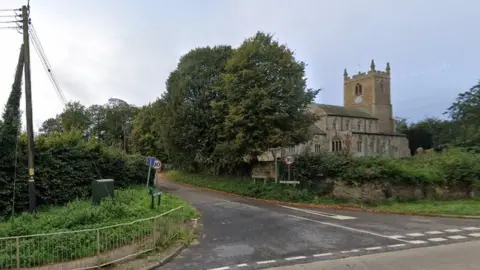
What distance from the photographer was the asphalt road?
998 centimetres

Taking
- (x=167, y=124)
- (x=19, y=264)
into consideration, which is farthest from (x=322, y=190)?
(x=19, y=264)

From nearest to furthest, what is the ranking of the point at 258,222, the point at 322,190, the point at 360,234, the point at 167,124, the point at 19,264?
1. the point at 19,264
2. the point at 360,234
3. the point at 258,222
4. the point at 322,190
5. the point at 167,124

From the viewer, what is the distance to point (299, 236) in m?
12.8

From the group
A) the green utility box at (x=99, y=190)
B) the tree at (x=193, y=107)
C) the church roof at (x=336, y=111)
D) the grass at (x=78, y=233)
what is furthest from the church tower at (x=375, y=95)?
the grass at (x=78, y=233)

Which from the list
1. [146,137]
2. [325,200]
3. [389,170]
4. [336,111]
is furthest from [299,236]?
[336,111]

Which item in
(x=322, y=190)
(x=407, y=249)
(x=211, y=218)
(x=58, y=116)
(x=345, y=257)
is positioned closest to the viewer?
(x=345, y=257)

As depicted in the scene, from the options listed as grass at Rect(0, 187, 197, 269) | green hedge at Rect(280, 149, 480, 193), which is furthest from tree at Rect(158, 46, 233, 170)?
grass at Rect(0, 187, 197, 269)

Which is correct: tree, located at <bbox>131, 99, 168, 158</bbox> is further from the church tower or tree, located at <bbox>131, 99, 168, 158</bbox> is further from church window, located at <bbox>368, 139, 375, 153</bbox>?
the church tower

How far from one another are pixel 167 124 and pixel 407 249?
86.2 ft

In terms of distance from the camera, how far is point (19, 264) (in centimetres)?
900

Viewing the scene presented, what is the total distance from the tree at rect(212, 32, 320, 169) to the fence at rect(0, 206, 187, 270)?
1498cm

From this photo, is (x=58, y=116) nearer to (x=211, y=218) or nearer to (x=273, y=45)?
(x=273, y=45)

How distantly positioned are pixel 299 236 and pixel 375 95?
79.9 meters

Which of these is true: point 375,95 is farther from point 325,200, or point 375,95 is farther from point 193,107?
point 325,200
